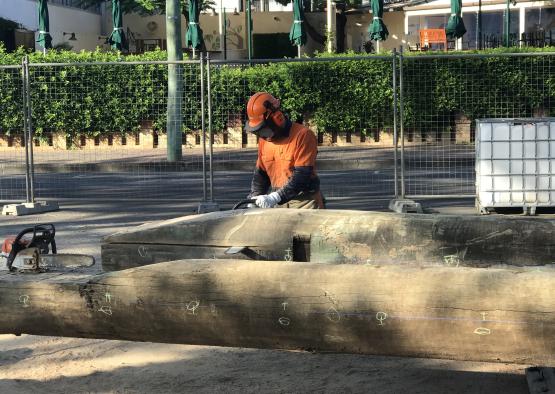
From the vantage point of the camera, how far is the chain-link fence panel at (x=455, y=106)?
17438 millimetres

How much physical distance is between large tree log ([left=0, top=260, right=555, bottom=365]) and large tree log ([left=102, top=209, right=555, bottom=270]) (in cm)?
121

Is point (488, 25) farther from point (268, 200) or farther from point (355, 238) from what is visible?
point (355, 238)

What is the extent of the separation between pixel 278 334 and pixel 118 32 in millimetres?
29652

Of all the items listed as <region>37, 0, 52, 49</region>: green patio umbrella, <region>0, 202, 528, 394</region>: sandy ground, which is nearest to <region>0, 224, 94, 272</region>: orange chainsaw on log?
<region>0, 202, 528, 394</region>: sandy ground

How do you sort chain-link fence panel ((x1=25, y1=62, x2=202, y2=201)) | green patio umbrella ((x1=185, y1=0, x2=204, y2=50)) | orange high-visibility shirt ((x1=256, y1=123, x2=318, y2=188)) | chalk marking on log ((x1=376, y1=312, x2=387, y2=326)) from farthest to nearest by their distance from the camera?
1. green patio umbrella ((x1=185, y1=0, x2=204, y2=50))
2. chain-link fence panel ((x1=25, y1=62, x2=202, y2=201))
3. orange high-visibility shirt ((x1=256, y1=123, x2=318, y2=188))
4. chalk marking on log ((x1=376, y1=312, x2=387, y2=326))

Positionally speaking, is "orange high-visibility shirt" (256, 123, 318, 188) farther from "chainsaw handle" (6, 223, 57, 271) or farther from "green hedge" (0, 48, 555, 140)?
"green hedge" (0, 48, 555, 140)

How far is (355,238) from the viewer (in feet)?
18.0

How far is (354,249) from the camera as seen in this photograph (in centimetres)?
550

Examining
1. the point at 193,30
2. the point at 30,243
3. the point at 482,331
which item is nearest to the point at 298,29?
the point at 193,30

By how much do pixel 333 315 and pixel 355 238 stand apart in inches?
66.6

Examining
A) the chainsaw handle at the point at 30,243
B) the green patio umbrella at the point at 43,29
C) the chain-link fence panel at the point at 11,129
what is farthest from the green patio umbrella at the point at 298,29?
the chainsaw handle at the point at 30,243

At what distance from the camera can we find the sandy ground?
6.05 meters

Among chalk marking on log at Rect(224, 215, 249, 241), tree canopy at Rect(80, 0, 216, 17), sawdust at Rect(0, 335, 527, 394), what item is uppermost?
tree canopy at Rect(80, 0, 216, 17)

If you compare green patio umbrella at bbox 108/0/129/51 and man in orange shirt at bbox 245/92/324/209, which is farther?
green patio umbrella at bbox 108/0/129/51
